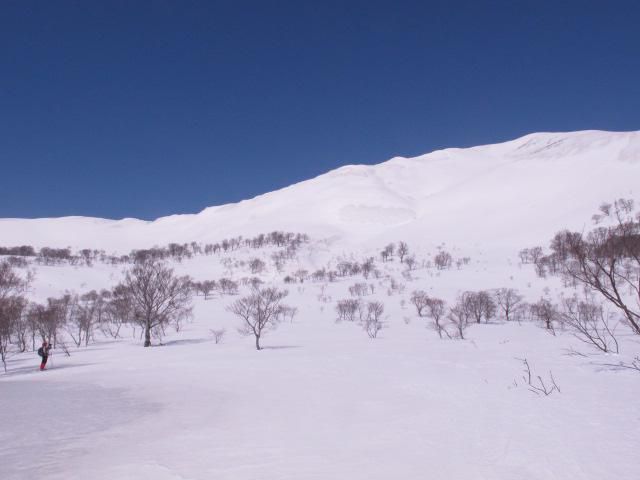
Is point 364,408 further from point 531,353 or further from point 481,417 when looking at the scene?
point 531,353

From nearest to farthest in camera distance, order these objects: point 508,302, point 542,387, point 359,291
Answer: point 542,387 → point 508,302 → point 359,291

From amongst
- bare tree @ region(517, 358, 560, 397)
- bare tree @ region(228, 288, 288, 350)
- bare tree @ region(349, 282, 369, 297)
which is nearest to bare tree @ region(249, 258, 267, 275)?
bare tree @ region(349, 282, 369, 297)

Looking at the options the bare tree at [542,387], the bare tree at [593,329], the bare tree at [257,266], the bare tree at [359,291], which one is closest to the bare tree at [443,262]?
the bare tree at [359,291]

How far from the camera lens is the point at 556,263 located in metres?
60.1

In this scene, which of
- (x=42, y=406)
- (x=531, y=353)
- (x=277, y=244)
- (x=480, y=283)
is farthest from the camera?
(x=277, y=244)

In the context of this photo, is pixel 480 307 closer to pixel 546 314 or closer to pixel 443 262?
pixel 546 314

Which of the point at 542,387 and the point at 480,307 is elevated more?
the point at 480,307

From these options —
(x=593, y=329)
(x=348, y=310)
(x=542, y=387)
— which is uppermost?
(x=348, y=310)

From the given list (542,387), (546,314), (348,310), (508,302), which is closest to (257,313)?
(348,310)

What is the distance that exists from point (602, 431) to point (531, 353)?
41.2ft

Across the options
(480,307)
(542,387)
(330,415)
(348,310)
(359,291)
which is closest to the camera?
(330,415)

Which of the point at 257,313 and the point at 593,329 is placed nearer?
the point at 593,329

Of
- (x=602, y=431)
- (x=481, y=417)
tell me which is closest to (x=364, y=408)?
(x=481, y=417)

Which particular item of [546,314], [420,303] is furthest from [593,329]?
[420,303]
